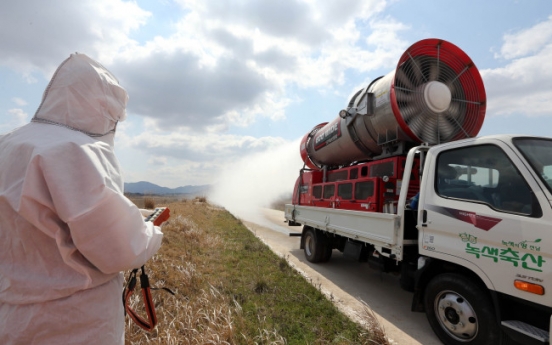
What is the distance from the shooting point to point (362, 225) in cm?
529

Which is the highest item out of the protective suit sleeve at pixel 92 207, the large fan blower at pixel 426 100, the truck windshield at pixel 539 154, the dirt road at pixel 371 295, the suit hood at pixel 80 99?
the large fan blower at pixel 426 100

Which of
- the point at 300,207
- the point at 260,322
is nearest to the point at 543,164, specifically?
the point at 260,322

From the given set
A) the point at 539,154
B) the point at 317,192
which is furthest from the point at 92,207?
the point at 317,192

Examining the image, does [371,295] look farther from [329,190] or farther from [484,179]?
[484,179]

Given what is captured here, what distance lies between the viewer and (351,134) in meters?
6.52

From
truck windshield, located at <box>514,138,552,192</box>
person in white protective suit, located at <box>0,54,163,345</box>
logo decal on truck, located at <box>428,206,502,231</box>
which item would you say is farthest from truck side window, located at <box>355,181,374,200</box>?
person in white protective suit, located at <box>0,54,163,345</box>

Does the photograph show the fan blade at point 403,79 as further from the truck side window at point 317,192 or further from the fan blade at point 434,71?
the truck side window at point 317,192

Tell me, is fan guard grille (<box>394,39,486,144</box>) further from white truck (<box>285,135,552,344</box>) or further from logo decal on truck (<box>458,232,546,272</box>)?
logo decal on truck (<box>458,232,546,272</box>)

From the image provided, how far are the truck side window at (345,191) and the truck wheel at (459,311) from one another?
2577 millimetres

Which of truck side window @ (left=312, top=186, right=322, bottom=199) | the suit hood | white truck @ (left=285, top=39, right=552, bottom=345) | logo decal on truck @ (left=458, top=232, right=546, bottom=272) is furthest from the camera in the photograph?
truck side window @ (left=312, top=186, right=322, bottom=199)

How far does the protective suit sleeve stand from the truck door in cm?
329

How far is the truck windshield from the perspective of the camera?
3.10 m

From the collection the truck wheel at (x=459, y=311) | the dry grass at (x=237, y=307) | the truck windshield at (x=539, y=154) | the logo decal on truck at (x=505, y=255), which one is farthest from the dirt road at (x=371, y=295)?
the truck windshield at (x=539, y=154)

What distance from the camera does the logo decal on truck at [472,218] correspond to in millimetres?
3238
